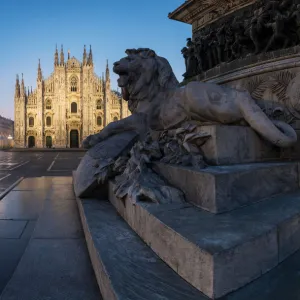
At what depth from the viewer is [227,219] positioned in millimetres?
1229

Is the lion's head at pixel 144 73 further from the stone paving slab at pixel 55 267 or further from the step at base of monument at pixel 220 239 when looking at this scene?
the step at base of monument at pixel 220 239

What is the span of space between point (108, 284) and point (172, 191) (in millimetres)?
685

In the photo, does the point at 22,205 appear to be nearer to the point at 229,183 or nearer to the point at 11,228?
the point at 11,228

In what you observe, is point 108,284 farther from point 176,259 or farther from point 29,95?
point 29,95

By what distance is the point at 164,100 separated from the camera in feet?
8.72

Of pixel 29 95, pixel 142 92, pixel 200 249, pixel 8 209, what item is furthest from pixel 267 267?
pixel 29 95

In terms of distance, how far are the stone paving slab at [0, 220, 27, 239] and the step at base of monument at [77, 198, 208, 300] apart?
29.7 inches

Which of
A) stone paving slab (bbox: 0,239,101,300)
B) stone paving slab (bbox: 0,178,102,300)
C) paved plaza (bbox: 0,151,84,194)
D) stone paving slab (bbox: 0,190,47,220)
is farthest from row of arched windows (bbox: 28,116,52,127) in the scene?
stone paving slab (bbox: 0,239,101,300)

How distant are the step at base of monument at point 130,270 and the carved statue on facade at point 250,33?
3495mm

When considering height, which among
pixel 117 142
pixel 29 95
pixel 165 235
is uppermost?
pixel 29 95

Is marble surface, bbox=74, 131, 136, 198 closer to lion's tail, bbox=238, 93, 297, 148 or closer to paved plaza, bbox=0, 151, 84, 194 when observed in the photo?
lion's tail, bbox=238, 93, 297, 148

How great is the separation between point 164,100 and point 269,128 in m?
1.15

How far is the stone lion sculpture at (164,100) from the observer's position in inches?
80.0

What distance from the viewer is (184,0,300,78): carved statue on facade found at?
348 cm
